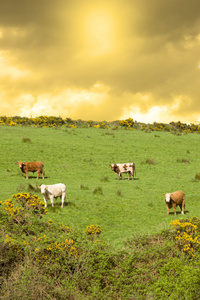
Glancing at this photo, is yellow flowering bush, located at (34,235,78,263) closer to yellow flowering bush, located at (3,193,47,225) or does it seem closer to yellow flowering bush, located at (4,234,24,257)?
yellow flowering bush, located at (4,234,24,257)

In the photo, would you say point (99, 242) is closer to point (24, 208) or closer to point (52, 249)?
point (52, 249)

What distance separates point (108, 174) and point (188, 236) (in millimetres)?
16422

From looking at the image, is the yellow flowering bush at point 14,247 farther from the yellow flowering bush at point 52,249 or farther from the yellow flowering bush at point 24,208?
the yellow flowering bush at point 24,208

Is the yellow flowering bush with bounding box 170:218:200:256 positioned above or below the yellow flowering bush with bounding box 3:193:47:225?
below

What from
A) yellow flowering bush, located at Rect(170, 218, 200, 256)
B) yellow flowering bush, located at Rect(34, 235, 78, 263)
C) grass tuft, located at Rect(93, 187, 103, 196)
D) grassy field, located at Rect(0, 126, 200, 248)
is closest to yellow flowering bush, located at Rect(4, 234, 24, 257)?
yellow flowering bush, located at Rect(34, 235, 78, 263)

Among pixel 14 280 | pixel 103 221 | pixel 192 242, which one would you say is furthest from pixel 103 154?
pixel 14 280

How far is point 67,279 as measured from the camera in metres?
9.34

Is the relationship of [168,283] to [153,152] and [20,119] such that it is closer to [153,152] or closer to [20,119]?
[153,152]

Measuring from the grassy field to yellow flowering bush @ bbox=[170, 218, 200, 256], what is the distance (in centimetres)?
116

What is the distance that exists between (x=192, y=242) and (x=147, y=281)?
93.4 inches

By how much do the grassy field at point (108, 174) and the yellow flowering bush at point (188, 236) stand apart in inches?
45.8

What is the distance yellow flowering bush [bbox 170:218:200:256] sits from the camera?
35.3 feet

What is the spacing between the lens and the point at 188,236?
36.2ft

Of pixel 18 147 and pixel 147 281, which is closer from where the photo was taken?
pixel 147 281
